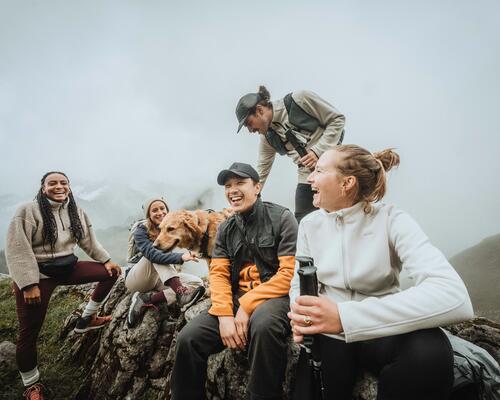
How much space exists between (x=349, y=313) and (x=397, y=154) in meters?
1.88

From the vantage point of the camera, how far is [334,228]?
253cm

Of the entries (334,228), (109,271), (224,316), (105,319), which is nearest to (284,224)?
(334,228)

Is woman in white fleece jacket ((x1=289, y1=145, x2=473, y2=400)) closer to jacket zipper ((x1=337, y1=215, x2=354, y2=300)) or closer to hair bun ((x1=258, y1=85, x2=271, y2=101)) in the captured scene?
jacket zipper ((x1=337, y1=215, x2=354, y2=300))

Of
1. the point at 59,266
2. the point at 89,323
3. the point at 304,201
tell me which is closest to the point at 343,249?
the point at 304,201

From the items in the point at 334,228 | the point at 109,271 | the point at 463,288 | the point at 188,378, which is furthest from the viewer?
the point at 109,271

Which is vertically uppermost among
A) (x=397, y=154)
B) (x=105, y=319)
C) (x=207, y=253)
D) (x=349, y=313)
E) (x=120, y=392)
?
(x=397, y=154)

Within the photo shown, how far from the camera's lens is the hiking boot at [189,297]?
15.5 feet

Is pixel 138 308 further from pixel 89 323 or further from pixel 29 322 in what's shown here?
pixel 89 323

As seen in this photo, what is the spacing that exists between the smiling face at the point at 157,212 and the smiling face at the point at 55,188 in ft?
6.03

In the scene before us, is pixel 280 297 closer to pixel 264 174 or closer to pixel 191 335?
pixel 191 335

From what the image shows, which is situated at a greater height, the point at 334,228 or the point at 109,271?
the point at 334,228

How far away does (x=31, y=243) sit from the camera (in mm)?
4707

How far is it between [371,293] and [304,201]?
272 cm

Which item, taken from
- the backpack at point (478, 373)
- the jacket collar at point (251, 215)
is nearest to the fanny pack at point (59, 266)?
the jacket collar at point (251, 215)
